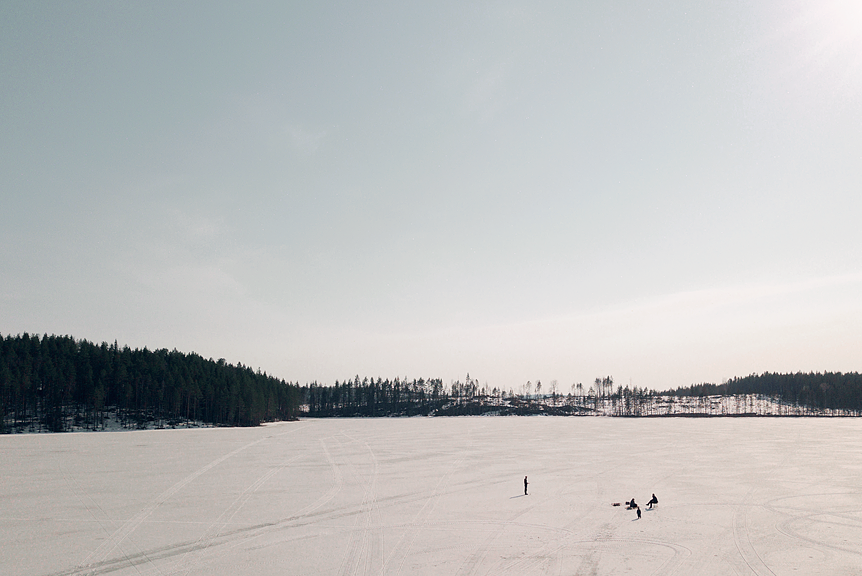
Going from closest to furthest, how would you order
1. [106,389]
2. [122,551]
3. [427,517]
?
[122,551] → [427,517] → [106,389]

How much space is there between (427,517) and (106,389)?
114 metres

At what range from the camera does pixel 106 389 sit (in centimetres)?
10956

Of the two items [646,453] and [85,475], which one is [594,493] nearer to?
[646,453]

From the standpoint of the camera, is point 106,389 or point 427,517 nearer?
point 427,517

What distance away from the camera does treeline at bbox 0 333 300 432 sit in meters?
98.1

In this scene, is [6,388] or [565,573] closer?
[565,573]

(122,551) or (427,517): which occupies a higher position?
(122,551)

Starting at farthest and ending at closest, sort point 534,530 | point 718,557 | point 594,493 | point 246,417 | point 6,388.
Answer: point 246,417, point 6,388, point 594,493, point 534,530, point 718,557

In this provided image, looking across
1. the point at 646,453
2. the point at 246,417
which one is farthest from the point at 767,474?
the point at 246,417

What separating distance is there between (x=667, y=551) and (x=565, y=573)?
510 cm

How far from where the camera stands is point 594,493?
28375 millimetres

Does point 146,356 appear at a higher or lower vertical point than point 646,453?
higher

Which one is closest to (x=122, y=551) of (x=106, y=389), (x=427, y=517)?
(x=427, y=517)

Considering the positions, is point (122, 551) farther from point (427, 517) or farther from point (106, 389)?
point (106, 389)
